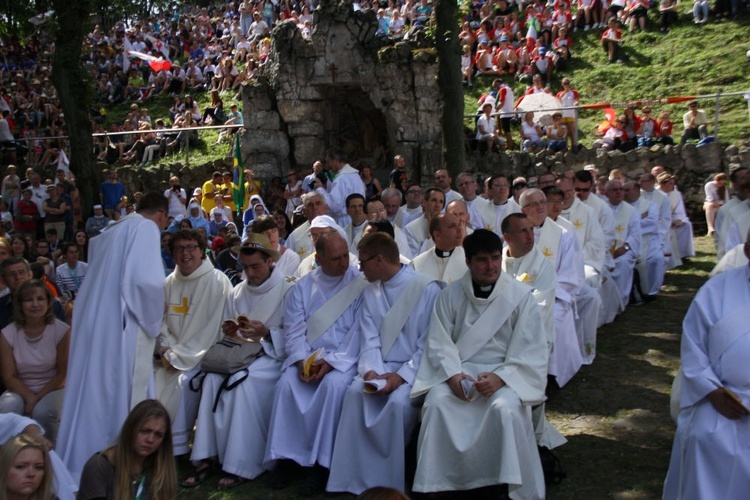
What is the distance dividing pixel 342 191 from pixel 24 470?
878cm

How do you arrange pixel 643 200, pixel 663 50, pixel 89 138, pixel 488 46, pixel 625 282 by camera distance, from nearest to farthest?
pixel 625 282 → pixel 643 200 → pixel 89 138 → pixel 663 50 → pixel 488 46

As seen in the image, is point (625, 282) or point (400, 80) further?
point (400, 80)

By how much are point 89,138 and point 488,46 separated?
1117cm

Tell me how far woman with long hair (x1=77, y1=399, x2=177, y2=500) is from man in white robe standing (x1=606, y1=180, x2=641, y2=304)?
7.01 m

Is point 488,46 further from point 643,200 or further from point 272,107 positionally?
point 643,200

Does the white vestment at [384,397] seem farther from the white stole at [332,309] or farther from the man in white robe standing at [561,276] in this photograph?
the man in white robe standing at [561,276]

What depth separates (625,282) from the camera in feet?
33.4

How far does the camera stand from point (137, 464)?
A: 4.16 m

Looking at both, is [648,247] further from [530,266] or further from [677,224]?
[530,266]

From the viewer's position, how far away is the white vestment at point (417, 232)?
9.21 meters

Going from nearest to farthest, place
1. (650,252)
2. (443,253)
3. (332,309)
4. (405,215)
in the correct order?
(332,309) → (443,253) → (405,215) → (650,252)

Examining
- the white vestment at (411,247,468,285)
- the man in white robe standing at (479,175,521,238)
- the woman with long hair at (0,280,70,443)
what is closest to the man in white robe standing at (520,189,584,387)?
the white vestment at (411,247,468,285)

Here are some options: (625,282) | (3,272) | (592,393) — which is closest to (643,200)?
(625,282)

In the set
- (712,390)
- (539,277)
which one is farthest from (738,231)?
(712,390)
